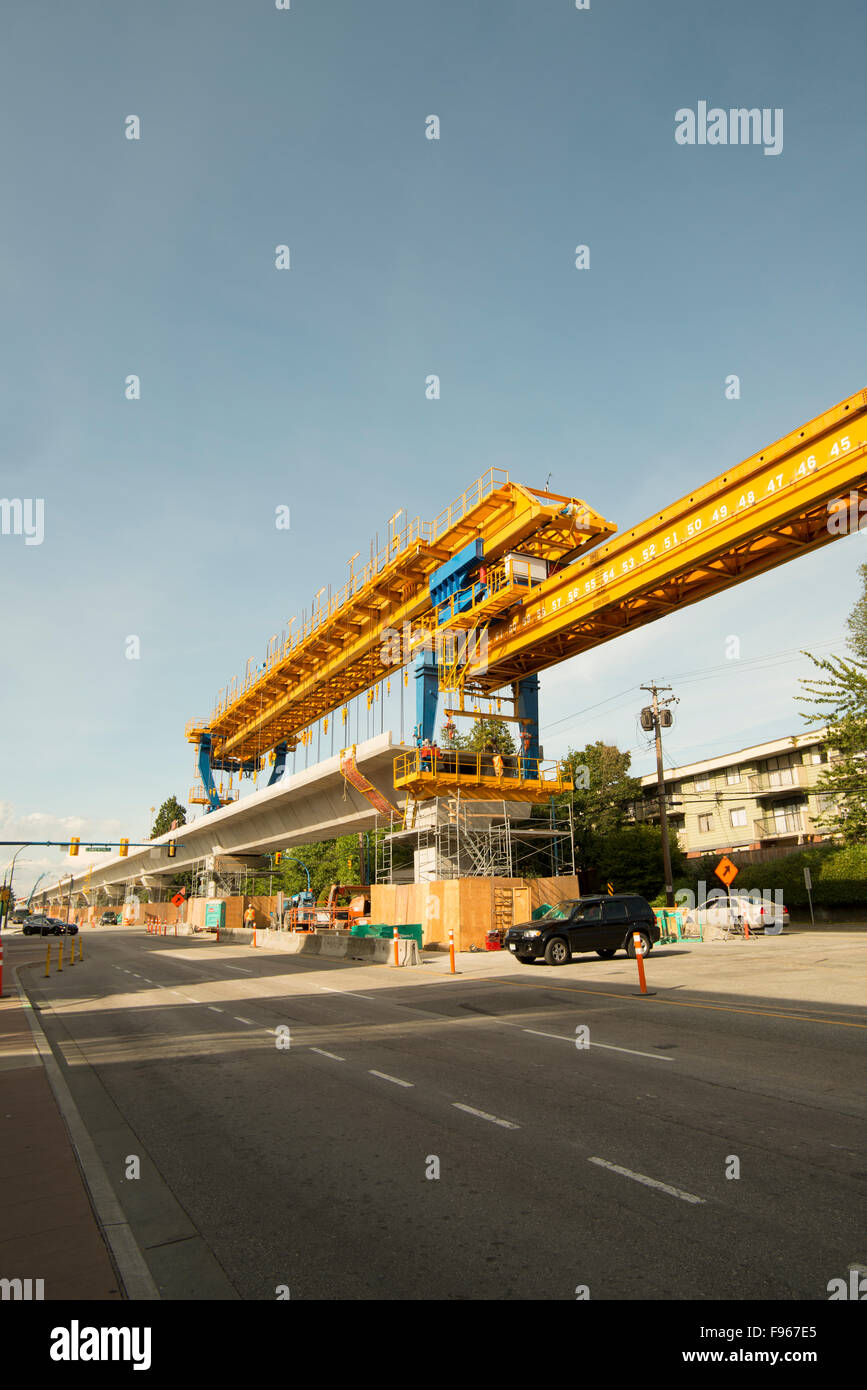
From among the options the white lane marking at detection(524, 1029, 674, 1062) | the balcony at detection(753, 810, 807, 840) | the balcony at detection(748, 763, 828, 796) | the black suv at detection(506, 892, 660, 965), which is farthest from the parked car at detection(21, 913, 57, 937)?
the white lane marking at detection(524, 1029, 674, 1062)

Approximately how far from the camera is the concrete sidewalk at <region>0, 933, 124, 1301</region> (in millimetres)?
4160

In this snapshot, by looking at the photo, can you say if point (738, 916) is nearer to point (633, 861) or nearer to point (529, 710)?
point (529, 710)

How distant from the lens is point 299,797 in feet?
140

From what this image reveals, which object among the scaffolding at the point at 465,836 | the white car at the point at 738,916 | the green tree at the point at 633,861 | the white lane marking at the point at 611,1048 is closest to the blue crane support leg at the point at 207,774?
the green tree at the point at 633,861

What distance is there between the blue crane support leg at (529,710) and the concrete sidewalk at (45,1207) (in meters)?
26.3

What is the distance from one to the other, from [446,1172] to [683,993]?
1049 centimetres

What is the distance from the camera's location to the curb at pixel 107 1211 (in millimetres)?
4125

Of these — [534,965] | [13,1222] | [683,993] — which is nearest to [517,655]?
[534,965]

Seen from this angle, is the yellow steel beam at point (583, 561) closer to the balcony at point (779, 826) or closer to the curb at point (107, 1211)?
the curb at point (107, 1211)

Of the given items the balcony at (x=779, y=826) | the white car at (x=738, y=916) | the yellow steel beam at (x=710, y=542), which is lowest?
the white car at (x=738, y=916)

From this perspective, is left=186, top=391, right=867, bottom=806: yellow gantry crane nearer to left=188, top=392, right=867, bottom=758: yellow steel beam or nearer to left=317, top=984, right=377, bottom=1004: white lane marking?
left=188, top=392, right=867, bottom=758: yellow steel beam

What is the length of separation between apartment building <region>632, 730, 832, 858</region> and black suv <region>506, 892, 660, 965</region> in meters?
30.5

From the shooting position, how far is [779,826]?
5409 cm

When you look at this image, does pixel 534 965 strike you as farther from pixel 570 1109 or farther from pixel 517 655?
pixel 570 1109
